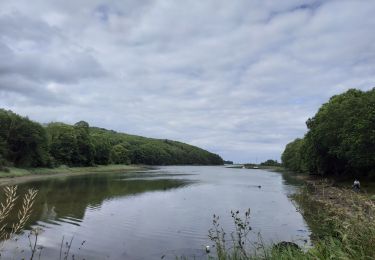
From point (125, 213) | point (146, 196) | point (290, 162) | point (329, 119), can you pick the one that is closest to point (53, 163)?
point (146, 196)

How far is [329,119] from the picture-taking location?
6956 cm

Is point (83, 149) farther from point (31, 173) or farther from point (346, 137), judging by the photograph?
point (346, 137)

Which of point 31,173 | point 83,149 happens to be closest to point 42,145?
point 31,173

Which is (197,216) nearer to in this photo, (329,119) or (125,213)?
(125,213)

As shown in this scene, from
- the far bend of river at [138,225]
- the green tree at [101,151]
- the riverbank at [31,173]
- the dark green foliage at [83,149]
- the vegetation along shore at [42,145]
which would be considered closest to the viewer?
the far bend of river at [138,225]

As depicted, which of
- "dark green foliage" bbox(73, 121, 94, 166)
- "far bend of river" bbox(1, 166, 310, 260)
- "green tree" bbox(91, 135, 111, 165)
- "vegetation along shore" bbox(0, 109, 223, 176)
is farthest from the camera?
"green tree" bbox(91, 135, 111, 165)

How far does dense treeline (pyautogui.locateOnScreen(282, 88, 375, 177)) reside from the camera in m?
54.0

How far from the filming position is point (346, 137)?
5978cm

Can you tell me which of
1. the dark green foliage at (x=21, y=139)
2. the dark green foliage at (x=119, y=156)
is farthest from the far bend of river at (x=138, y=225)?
the dark green foliage at (x=119, y=156)

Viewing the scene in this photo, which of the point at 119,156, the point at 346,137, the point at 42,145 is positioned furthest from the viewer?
the point at 119,156

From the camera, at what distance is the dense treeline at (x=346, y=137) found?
54.0m

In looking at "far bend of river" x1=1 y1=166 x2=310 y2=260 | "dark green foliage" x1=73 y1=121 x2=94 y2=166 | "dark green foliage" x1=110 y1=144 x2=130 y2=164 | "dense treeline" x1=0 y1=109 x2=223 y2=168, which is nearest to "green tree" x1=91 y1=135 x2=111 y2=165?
"dense treeline" x1=0 y1=109 x2=223 y2=168

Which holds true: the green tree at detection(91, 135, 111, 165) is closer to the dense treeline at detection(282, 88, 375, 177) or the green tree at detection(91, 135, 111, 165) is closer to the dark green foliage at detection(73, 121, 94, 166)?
the dark green foliage at detection(73, 121, 94, 166)

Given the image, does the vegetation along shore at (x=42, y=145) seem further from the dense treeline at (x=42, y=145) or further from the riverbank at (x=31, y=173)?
the riverbank at (x=31, y=173)
